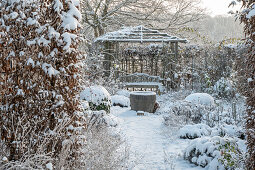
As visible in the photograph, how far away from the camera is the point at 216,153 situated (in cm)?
459

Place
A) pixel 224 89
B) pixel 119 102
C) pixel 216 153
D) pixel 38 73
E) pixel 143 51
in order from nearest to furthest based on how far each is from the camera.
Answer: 1. pixel 38 73
2. pixel 216 153
3. pixel 119 102
4. pixel 224 89
5. pixel 143 51

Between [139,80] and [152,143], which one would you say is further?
[139,80]

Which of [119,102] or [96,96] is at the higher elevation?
[96,96]

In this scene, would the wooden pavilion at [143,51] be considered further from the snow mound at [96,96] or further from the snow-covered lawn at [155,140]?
the snow mound at [96,96]

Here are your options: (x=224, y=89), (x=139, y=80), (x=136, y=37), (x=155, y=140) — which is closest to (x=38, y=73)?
(x=155, y=140)

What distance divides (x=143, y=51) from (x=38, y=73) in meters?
11.2

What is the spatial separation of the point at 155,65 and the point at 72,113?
10.6 meters

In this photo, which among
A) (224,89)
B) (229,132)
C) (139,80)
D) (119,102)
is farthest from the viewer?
(139,80)

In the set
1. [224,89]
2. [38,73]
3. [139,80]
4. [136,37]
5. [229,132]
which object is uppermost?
[136,37]

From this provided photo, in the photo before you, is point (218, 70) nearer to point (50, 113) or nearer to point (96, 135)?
point (96, 135)

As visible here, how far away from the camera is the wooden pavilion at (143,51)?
1271cm

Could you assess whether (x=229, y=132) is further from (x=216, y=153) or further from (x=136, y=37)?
(x=136, y=37)

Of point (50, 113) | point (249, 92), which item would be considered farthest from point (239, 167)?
point (50, 113)

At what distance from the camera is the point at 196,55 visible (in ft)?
42.5
